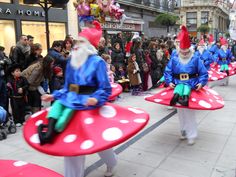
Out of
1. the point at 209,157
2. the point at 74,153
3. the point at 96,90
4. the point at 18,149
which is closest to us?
the point at 74,153

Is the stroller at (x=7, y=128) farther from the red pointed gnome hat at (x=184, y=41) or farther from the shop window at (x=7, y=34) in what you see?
the shop window at (x=7, y=34)

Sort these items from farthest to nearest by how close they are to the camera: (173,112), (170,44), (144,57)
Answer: (170,44) → (144,57) → (173,112)

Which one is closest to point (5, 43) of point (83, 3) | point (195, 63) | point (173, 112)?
point (83, 3)

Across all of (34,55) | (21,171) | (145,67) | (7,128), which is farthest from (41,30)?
(21,171)

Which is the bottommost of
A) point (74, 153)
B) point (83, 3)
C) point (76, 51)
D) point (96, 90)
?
point (74, 153)

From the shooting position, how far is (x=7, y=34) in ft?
44.3

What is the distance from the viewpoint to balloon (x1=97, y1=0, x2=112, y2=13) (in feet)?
22.4

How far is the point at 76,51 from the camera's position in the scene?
3561 mm

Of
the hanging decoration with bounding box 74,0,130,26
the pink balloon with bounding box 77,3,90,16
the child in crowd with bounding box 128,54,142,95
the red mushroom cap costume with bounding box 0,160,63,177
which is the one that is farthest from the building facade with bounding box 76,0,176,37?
the red mushroom cap costume with bounding box 0,160,63,177

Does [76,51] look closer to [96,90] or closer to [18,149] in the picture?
[96,90]

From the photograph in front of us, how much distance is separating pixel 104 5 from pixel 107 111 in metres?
4.03

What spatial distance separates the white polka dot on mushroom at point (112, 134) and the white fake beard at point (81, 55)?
0.80 m

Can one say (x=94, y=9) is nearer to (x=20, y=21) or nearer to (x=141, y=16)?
(x=20, y=21)

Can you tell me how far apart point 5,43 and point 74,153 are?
11.5 m
